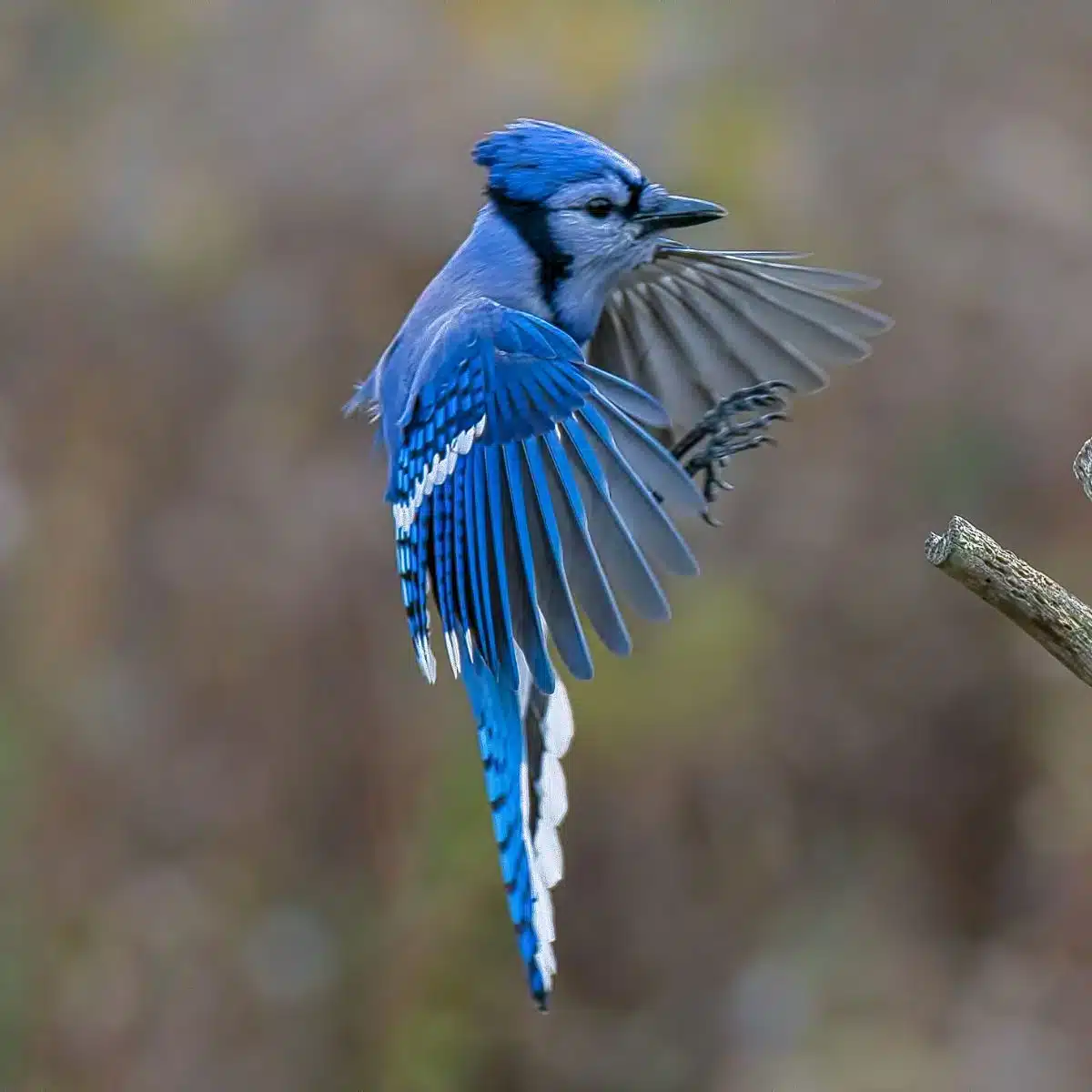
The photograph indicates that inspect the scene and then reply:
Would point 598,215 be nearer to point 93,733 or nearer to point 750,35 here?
point 93,733

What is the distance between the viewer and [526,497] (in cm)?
215

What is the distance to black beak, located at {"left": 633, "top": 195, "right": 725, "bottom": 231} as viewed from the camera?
242 centimetres

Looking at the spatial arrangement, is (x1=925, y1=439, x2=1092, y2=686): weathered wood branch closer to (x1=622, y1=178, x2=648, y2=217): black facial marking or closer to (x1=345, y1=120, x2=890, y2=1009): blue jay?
(x1=345, y1=120, x2=890, y2=1009): blue jay

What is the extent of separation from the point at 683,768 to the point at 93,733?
1340 mm

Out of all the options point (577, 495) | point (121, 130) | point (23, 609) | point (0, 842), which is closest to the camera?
point (577, 495)

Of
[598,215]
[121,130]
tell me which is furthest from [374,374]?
[121,130]

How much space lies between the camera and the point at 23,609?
393cm

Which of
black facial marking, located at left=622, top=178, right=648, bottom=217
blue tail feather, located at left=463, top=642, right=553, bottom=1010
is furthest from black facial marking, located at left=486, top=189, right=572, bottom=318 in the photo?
blue tail feather, located at left=463, top=642, right=553, bottom=1010

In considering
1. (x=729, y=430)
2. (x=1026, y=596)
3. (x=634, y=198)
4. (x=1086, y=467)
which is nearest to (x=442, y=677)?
(x=729, y=430)

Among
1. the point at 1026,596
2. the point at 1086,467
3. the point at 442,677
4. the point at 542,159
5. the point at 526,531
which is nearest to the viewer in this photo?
the point at 1026,596

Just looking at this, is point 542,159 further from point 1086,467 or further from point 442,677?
point 442,677

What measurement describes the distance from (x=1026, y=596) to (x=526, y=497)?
0.64 meters

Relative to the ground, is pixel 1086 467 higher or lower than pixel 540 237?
lower

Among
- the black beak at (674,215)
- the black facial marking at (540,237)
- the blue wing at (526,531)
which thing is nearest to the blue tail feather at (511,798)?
the blue wing at (526,531)
